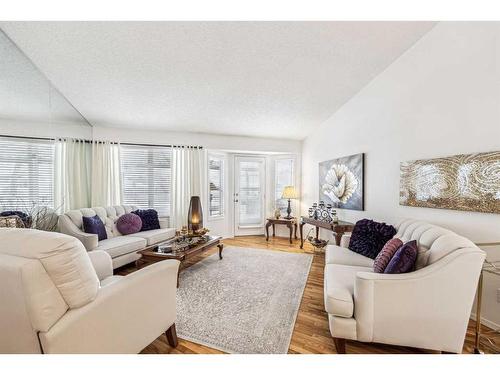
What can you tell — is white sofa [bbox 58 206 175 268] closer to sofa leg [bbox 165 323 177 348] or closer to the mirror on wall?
the mirror on wall

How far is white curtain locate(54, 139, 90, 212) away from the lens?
335 cm

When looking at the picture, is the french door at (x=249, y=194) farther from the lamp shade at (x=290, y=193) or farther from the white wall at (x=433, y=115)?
the white wall at (x=433, y=115)

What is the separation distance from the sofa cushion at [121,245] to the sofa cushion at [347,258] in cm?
264

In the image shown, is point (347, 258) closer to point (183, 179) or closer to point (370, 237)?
point (370, 237)

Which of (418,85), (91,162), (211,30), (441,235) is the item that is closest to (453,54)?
(418,85)

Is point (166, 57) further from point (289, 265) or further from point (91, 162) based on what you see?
point (289, 265)

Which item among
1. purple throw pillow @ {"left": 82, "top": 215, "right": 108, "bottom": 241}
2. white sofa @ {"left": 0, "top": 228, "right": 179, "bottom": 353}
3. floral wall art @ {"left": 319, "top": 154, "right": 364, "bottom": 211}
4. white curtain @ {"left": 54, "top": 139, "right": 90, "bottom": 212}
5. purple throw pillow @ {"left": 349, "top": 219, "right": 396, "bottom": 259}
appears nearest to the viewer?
white sofa @ {"left": 0, "top": 228, "right": 179, "bottom": 353}

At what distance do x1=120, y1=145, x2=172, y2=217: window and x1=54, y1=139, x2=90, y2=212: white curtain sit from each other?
621 mm

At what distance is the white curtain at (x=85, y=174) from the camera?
11.3 ft

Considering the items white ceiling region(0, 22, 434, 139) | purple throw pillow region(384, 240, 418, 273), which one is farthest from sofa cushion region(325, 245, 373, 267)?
white ceiling region(0, 22, 434, 139)

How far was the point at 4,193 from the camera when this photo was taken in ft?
7.75

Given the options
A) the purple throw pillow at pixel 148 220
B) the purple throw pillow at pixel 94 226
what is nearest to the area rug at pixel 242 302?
the purple throw pillow at pixel 148 220

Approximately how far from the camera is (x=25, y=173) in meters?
2.64

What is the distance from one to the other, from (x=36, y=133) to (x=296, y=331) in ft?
12.2
